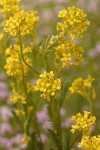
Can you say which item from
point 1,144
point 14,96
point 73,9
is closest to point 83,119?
point 73,9

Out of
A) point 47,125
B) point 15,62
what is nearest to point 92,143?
point 15,62

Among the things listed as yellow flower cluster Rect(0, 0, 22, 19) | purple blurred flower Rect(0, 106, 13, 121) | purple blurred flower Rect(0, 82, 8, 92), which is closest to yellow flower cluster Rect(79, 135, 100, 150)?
yellow flower cluster Rect(0, 0, 22, 19)

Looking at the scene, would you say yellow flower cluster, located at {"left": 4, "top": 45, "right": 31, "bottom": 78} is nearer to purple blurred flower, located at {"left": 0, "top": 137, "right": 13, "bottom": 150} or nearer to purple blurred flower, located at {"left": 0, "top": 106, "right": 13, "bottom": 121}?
purple blurred flower, located at {"left": 0, "top": 137, "right": 13, "bottom": 150}

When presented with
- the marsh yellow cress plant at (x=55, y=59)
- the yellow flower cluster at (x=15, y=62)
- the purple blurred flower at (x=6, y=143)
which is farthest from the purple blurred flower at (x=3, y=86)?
the yellow flower cluster at (x=15, y=62)

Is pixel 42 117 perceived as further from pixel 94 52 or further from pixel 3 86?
pixel 94 52

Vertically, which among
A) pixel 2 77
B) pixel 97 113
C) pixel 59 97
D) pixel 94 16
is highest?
pixel 94 16

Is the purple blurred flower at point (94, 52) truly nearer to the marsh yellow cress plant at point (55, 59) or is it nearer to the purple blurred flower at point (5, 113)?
the purple blurred flower at point (5, 113)

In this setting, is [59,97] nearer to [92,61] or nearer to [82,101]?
[82,101]
